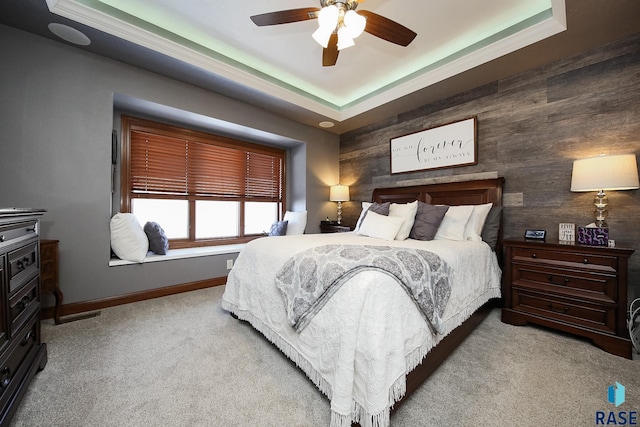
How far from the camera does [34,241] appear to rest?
1.51 m

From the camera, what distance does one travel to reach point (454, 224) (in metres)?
2.54

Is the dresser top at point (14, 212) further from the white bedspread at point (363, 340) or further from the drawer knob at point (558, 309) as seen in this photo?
the drawer knob at point (558, 309)

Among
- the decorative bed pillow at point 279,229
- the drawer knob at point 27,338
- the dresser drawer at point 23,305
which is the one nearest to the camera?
the dresser drawer at point 23,305

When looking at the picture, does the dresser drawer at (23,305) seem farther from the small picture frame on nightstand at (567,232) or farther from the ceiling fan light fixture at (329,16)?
the small picture frame on nightstand at (567,232)

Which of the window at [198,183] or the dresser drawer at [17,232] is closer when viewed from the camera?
the dresser drawer at [17,232]

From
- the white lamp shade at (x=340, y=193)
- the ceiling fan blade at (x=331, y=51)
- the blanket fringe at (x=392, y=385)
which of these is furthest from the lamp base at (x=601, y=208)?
the white lamp shade at (x=340, y=193)

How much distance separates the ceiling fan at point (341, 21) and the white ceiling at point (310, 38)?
468 mm

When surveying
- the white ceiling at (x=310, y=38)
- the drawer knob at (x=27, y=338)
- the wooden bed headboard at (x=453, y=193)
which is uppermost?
the white ceiling at (x=310, y=38)

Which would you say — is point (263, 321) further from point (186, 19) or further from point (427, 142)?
point (427, 142)

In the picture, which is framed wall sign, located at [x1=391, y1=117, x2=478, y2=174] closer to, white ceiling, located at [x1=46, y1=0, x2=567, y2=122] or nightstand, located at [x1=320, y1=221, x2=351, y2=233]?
white ceiling, located at [x1=46, y1=0, x2=567, y2=122]

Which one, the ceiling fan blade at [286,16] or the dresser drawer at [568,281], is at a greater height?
the ceiling fan blade at [286,16]

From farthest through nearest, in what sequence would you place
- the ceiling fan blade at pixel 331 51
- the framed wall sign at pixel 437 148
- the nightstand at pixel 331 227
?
1. the nightstand at pixel 331 227
2. the framed wall sign at pixel 437 148
3. the ceiling fan blade at pixel 331 51

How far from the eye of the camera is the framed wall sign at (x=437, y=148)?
9.69 ft

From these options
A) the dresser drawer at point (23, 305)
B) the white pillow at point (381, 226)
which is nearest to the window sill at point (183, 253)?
the dresser drawer at point (23, 305)
